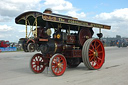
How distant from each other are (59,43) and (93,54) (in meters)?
1.72

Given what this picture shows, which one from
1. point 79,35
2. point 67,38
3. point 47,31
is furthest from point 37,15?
point 79,35

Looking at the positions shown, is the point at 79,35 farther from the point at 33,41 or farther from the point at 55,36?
the point at 33,41

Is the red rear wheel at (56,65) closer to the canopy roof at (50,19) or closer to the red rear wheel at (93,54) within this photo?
the red rear wheel at (93,54)

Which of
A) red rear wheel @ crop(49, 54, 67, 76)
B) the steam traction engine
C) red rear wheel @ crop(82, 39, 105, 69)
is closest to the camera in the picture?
red rear wheel @ crop(49, 54, 67, 76)

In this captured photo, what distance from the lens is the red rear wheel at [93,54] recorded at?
7.60m

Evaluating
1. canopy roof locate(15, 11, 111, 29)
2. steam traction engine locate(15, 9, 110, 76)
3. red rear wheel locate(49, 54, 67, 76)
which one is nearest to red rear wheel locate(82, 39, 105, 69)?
steam traction engine locate(15, 9, 110, 76)

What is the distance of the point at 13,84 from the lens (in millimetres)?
5520

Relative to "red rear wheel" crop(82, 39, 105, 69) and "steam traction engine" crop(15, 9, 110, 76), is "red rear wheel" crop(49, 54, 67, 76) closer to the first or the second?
"steam traction engine" crop(15, 9, 110, 76)

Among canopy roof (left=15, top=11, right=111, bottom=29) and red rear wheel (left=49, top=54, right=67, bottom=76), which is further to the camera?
canopy roof (left=15, top=11, right=111, bottom=29)

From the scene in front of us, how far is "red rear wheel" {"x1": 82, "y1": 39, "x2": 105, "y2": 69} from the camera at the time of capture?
7602mm

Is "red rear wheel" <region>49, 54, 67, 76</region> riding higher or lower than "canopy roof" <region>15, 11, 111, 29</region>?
lower

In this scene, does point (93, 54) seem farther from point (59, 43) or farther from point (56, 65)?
point (56, 65)

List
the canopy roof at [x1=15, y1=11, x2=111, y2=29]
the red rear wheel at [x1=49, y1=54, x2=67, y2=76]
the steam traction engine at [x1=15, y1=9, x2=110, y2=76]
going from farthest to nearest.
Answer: the steam traction engine at [x1=15, y1=9, x2=110, y2=76] < the canopy roof at [x1=15, y1=11, x2=111, y2=29] < the red rear wheel at [x1=49, y1=54, x2=67, y2=76]

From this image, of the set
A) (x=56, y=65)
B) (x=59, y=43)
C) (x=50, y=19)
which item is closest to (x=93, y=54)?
(x=59, y=43)
